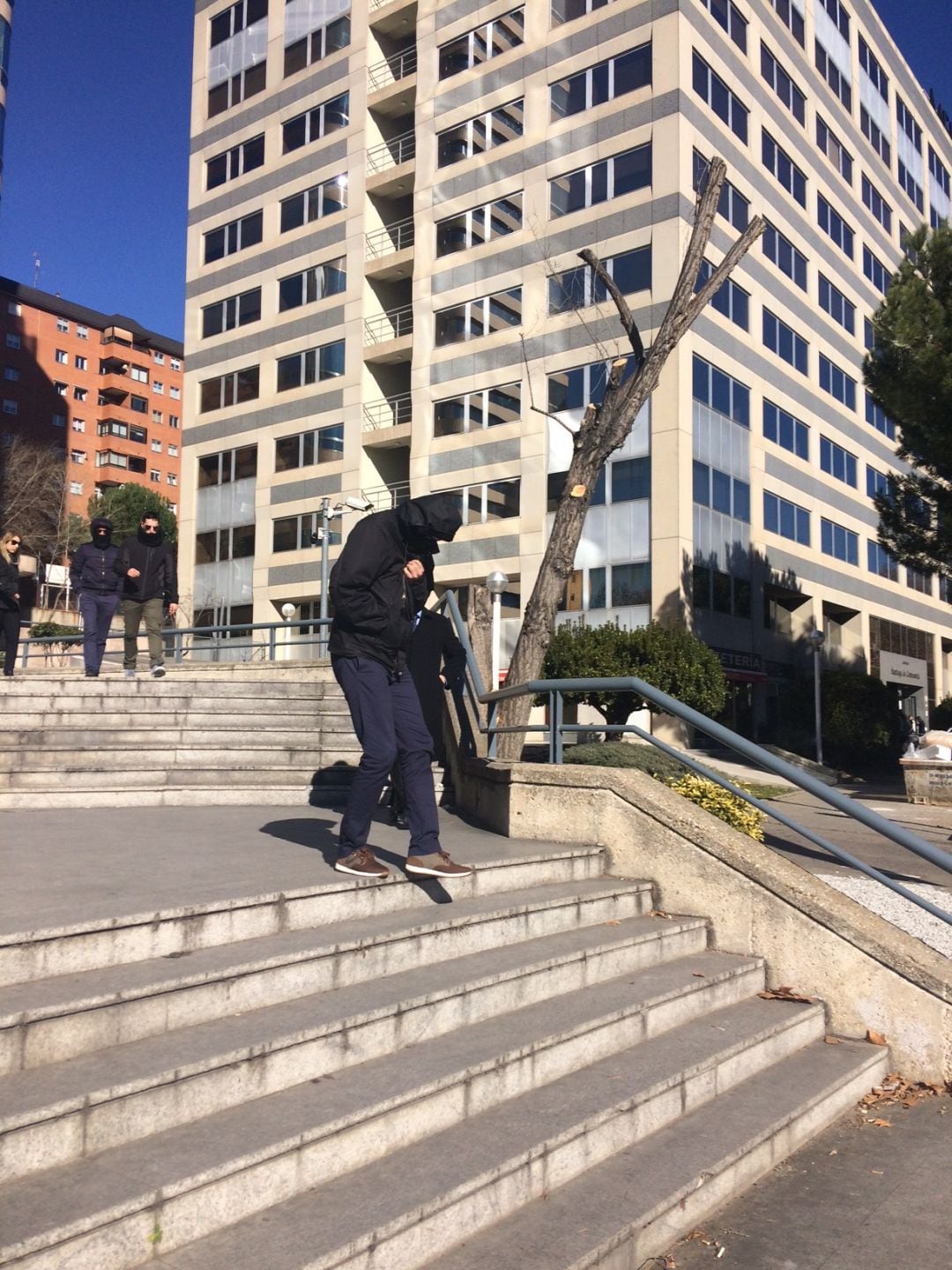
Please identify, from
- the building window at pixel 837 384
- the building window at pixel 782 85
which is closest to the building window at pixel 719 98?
the building window at pixel 782 85

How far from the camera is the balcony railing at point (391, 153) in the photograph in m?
36.6

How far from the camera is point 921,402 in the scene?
1823cm

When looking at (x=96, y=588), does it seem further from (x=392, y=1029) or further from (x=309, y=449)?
(x=309, y=449)

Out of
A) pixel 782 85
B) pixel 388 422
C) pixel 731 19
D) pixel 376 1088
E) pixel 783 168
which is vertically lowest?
pixel 376 1088

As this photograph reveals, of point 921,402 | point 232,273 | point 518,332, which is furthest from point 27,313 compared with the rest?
point 921,402

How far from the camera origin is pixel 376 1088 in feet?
10.5

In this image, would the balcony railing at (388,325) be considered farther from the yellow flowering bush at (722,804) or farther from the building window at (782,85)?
the yellow flowering bush at (722,804)

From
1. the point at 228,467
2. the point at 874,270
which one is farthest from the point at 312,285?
the point at 874,270

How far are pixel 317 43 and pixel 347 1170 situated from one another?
1698 inches

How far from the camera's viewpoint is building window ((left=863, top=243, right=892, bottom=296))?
1614 inches

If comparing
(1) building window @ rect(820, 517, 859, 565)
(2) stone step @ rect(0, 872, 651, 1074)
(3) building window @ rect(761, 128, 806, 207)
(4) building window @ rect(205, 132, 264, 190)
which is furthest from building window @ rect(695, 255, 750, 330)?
(2) stone step @ rect(0, 872, 651, 1074)

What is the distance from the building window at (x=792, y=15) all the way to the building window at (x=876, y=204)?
6.97m

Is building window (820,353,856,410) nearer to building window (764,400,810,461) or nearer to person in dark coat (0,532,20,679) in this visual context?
building window (764,400,810,461)

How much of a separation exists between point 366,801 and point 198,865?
0.87m
